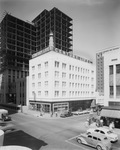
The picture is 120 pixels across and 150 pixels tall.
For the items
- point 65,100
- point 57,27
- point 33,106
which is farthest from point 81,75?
point 57,27

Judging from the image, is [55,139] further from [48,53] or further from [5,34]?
[5,34]

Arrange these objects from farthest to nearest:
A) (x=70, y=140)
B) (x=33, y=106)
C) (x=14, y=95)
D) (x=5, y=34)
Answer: (x=5, y=34) < (x=14, y=95) < (x=33, y=106) < (x=70, y=140)

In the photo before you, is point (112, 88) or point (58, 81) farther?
point (58, 81)

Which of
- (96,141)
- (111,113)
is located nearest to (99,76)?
(111,113)

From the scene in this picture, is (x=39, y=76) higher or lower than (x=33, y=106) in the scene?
higher

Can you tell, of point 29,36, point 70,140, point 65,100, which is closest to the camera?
point 70,140

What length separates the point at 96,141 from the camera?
15.1 meters

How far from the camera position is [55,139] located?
705 inches

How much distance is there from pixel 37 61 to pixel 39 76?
551cm

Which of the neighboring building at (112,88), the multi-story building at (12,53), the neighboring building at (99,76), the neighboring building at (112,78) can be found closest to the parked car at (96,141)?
the neighboring building at (112,88)

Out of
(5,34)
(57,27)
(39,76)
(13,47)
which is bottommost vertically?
(39,76)

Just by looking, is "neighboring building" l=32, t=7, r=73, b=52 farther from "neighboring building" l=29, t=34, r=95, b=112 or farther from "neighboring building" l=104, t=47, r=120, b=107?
"neighboring building" l=104, t=47, r=120, b=107

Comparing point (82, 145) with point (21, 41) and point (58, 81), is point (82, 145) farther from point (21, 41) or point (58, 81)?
point (21, 41)

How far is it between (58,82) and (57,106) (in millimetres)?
7769
